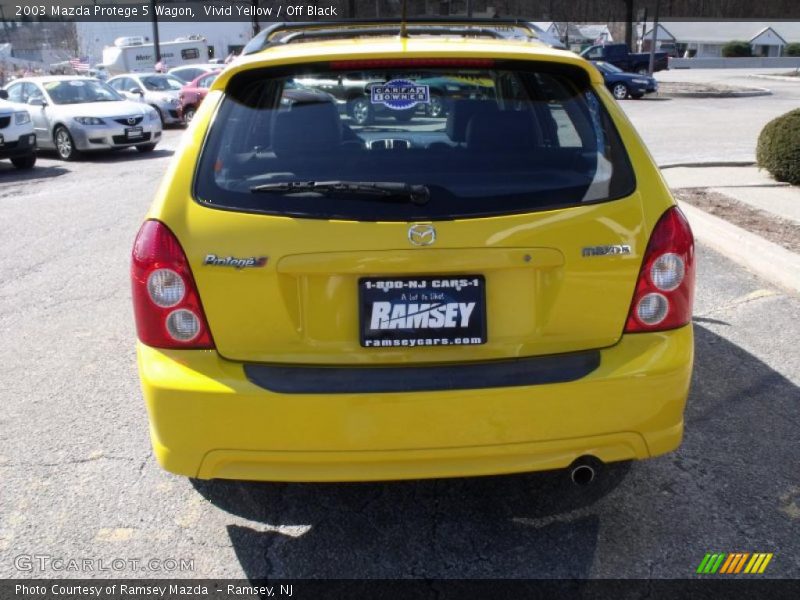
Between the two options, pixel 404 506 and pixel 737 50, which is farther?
pixel 737 50

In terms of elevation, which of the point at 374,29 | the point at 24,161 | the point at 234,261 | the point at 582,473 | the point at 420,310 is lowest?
the point at 24,161

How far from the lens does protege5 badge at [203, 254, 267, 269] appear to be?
2.65m

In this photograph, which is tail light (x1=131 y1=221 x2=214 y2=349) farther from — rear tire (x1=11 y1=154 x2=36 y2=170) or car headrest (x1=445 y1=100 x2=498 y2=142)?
rear tire (x1=11 y1=154 x2=36 y2=170)

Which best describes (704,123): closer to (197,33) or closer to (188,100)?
(188,100)

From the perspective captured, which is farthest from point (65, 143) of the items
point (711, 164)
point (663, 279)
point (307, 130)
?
point (663, 279)

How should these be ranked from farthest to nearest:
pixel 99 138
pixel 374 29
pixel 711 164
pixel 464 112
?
pixel 99 138 → pixel 711 164 → pixel 374 29 → pixel 464 112

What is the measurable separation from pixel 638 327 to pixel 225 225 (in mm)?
1443

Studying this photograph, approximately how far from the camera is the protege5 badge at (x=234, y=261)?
265 centimetres

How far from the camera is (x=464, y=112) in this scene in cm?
311

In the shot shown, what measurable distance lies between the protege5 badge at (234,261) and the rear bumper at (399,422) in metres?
0.31

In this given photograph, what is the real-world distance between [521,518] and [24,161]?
48.4ft

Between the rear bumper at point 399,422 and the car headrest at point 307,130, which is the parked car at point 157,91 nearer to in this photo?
the car headrest at point 307,130

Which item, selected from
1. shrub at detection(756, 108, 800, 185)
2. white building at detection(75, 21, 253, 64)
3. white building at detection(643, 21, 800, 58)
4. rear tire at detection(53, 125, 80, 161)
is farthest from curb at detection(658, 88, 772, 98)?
white building at detection(643, 21, 800, 58)

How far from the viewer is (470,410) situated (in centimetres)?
265
